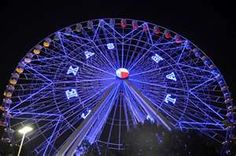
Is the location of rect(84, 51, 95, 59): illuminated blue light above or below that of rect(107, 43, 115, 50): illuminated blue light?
below

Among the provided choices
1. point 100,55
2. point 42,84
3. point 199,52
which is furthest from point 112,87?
point 199,52

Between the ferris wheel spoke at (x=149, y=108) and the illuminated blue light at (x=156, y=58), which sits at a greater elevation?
the illuminated blue light at (x=156, y=58)

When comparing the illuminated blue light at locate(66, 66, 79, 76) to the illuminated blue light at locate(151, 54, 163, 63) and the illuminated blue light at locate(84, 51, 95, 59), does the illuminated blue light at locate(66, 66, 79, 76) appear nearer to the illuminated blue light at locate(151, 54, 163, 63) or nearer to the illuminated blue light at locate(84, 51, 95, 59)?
the illuminated blue light at locate(84, 51, 95, 59)

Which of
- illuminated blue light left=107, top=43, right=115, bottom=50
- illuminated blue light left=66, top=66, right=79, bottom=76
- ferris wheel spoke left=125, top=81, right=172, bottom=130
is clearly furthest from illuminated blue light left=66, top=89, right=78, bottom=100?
illuminated blue light left=107, top=43, right=115, bottom=50

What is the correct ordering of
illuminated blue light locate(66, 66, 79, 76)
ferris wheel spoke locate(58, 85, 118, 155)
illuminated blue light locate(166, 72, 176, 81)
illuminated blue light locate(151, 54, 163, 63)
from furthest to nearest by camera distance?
illuminated blue light locate(151, 54, 163, 63), illuminated blue light locate(166, 72, 176, 81), illuminated blue light locate(66, 66, 79, 76), ferris wheel spoke locate(58, 85, 118, 155)

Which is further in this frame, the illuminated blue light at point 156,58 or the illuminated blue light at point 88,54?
the illuminated blue light at point 156,58

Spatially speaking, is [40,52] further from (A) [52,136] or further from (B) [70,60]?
(A) [52,136]

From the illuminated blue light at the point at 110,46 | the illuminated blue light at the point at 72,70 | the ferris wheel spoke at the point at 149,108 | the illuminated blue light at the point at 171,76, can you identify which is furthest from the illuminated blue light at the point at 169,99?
the illuminated blue light at the point at 72,70

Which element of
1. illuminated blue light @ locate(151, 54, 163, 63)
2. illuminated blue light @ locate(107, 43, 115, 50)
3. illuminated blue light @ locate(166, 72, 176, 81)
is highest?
illuminated blue light @ locate(107, 43, 115, 50)

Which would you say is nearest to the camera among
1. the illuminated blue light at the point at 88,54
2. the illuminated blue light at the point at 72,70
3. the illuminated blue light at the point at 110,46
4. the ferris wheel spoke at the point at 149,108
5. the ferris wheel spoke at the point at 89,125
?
the ferris wheel spoke at the point at 89,125

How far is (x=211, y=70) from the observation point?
107 ft

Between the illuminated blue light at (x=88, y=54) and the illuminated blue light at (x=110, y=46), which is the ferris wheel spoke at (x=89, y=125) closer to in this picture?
the illuminated blue light at (x=88, y=54)

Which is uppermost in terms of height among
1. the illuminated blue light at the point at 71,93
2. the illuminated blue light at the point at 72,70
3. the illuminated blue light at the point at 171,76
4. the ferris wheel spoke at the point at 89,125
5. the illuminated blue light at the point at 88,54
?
the illuminated blue light at the point at 88,54

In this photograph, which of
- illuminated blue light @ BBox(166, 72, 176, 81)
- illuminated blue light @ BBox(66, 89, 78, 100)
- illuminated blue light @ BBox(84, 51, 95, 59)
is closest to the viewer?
illuminated blue light @ BBox(66, 89, 78, 100)
